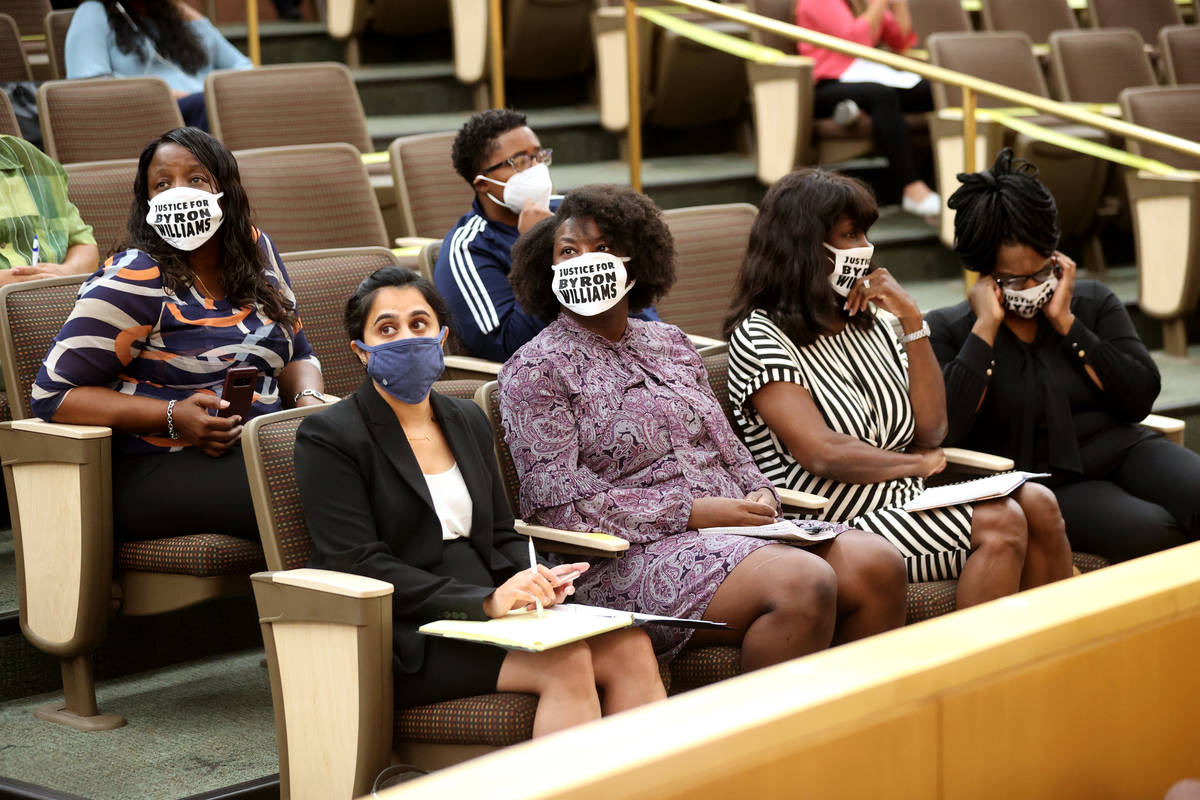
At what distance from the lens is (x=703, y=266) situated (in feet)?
11.4

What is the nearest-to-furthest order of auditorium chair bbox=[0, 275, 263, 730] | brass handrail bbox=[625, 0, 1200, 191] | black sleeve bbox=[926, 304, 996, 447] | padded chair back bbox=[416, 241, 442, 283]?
auditorium chair bbox=[0, 275, 263, 730], black sleeve bbox=[926, 304, 996, 447], padded chair back bbox=[416, 241, 442, 283], brass handrail bbox=[625, 0, 1200, 191]

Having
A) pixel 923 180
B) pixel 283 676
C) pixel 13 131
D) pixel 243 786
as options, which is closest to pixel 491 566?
pixel 283 676

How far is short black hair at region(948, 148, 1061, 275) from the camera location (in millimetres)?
2904

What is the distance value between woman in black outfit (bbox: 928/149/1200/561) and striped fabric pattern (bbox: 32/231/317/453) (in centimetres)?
135

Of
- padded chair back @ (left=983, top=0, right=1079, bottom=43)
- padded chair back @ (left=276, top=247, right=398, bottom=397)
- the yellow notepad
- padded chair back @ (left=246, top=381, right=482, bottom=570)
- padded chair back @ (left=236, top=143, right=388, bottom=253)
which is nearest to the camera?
the yellow notepad

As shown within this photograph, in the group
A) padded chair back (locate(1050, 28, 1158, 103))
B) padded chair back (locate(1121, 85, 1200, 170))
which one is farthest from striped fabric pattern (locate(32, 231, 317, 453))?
padded chair back (locate(1050, 28, 1158, 103))

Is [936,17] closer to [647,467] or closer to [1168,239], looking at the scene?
[1168,239]

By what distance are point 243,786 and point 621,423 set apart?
842 mm

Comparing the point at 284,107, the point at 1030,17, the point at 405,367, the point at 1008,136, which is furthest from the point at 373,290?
the point at 1030,17

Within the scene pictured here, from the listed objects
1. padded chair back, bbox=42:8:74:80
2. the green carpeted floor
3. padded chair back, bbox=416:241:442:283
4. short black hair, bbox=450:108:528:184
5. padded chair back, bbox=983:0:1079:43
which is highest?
padded chair back, bbox=42:8:74:80

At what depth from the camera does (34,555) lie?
2588 millimetres

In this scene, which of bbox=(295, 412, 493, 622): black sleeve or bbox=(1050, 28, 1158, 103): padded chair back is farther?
bbox=(1050, 28, 1158, 103): padded chair back

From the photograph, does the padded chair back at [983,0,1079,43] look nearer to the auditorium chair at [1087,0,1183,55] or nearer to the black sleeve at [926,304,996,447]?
the auditorium chair at [1087,0,1183,55]

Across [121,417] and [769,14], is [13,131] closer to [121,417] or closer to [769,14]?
[121,417]
